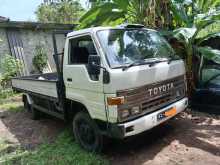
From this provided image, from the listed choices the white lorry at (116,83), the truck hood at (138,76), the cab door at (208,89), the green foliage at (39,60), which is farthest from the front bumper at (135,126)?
the green foliage at (39,60)

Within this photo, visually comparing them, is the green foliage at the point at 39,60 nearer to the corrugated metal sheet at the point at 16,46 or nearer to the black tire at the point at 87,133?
the corrugated metal sheet at the point at 16,46

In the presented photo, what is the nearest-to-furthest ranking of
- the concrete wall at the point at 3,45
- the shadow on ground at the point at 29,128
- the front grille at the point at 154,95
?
the front grille at the point at 154,95, the shadow on ground at the point at 29,128, the concrete wall at the point at 3,45

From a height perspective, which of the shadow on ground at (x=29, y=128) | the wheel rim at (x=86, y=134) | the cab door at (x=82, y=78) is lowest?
the shadow on ground at (x=29, y=128)

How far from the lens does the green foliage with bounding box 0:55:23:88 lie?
1251 centimetres

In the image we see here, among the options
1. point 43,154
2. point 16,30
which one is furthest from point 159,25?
point 16,30

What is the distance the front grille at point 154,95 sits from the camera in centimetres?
418

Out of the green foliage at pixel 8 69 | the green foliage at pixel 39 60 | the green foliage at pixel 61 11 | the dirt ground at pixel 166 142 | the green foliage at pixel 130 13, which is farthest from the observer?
the green foliage at pixel 61 11

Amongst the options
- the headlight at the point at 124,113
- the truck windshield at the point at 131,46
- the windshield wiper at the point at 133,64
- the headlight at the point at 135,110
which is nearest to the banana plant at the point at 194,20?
the truck windshield at the point at 131,46

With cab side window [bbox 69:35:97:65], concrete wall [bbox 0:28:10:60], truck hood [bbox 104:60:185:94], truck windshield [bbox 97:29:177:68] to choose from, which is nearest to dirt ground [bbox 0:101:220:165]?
truck hood [bbox 104:60:185:94]

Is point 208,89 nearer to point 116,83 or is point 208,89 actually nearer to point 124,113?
point 124,113

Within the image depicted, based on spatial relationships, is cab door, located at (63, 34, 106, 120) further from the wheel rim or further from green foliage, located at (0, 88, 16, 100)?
green foliage, located at (0, 88, 16, 100)

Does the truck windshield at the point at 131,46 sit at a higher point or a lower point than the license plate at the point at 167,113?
higher

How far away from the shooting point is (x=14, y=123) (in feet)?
25.3

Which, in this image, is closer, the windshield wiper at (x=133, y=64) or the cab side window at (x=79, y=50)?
the windshield wiper at (x=133, y=64)
